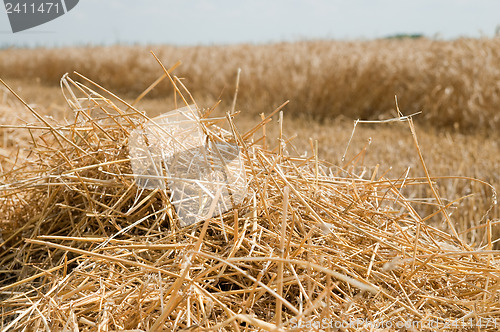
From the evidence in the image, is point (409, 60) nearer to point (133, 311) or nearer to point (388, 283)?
point (388, 283)

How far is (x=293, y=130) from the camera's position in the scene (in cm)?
431

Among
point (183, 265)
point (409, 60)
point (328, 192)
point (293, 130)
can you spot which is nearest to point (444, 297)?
point (328, 192)

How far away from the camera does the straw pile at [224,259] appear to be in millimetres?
936

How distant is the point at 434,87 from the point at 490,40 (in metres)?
1.05

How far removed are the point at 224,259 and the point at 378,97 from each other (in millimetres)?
4768

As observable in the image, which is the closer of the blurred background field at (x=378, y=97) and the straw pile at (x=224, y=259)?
the straw pile at (x=224, y=259)

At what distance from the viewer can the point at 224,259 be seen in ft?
3.15

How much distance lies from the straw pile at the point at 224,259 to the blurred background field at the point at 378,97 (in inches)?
49.7

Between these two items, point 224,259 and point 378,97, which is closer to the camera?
point 224,259

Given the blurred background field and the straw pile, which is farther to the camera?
the blurred background field

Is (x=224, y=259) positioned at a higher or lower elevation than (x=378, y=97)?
higher

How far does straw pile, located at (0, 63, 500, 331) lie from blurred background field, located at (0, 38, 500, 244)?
49.7 inches

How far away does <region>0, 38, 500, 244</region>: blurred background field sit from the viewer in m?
3.14

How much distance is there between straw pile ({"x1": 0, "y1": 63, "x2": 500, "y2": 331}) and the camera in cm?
94
